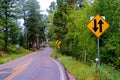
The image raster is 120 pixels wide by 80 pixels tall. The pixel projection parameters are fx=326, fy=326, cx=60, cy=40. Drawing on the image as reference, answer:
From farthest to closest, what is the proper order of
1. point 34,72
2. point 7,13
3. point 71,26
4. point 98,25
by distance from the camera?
point 7,13
point 71,26
point 34,72
point 98,25

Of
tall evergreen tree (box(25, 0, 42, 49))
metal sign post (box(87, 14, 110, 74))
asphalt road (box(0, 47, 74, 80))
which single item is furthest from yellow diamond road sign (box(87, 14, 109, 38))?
tall evergreen tree (box(25, 0, 42, 49))

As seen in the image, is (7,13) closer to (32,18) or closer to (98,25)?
(32,18)

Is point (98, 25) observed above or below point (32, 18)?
below

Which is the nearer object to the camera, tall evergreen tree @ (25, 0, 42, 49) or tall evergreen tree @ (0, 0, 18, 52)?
tall evergreen tree @ (0, 0, 18, 52)

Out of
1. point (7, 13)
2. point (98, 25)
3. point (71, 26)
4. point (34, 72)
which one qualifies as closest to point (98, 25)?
point (98, 25)

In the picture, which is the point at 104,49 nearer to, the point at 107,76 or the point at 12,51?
the point at 107,76

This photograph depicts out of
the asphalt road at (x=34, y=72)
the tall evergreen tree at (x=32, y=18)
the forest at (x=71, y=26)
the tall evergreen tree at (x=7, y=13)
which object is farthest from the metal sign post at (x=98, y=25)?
the tall evergreen tree at (x=32, y=18)

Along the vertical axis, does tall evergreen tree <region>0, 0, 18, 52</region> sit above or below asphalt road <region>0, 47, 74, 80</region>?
above

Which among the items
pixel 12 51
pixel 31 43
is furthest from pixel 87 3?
pixel 31 43

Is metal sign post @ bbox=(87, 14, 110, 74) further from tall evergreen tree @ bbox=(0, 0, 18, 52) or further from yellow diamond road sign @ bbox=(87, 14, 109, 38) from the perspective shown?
tall evergreen tree @ bbox=(0, 0, 18, 52)

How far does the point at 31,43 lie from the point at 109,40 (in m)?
96.2

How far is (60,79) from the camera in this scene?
61.1ft

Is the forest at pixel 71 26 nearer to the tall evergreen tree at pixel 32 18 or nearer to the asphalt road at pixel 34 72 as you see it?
the tall evergreen tree at pixel 32 18

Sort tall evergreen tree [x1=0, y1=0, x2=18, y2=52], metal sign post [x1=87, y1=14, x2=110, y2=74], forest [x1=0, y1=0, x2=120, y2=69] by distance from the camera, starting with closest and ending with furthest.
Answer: metal sign post [x1=87, y1=14, x2=110, y2=74] < forest [x1=0, y1=0, x2=120, y2=69] < tall evergreen tree [x1=0, y1=0, x2=18, y2=52]
